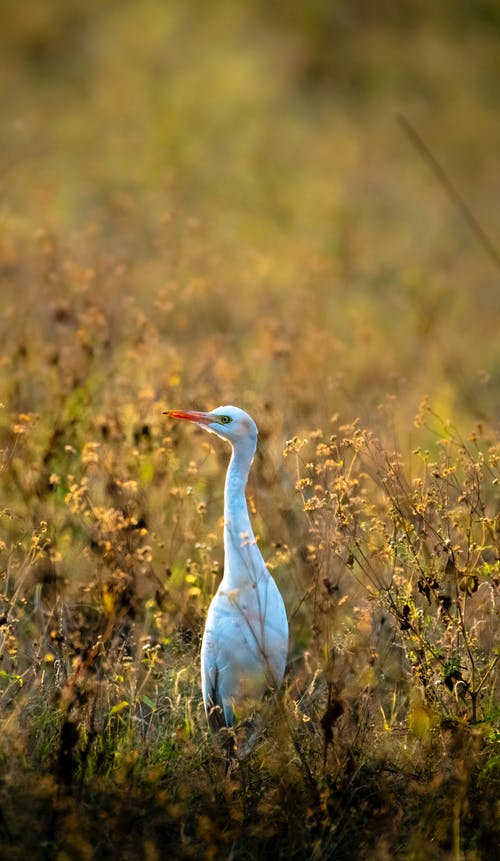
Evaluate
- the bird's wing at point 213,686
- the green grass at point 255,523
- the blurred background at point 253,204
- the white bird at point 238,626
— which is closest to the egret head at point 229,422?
the white bird at point 238,626

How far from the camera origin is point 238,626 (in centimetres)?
446

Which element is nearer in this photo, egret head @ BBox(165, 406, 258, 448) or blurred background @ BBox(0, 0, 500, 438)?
egret head @ BBox(165, 406, 258, 448)

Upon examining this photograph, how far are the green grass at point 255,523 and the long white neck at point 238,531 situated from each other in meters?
0.19

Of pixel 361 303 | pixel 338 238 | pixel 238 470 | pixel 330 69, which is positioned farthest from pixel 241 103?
pixel 238 470

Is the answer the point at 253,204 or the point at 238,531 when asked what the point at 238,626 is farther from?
the point at 253,204

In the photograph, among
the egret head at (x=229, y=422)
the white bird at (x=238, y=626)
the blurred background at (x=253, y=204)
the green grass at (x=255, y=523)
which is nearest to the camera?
the green grass at (x=255, y=523)

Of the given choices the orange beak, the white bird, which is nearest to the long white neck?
the white bird

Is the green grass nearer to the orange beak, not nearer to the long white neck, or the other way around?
the long white neck

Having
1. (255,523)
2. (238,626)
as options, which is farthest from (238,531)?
(255,523)

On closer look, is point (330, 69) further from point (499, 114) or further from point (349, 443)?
point (349, 443)

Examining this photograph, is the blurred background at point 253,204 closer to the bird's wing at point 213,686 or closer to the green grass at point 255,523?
the green grass at point 255,523

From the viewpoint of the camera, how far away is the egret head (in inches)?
182

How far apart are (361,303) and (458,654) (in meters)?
8.10

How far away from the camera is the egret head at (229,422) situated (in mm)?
4617
